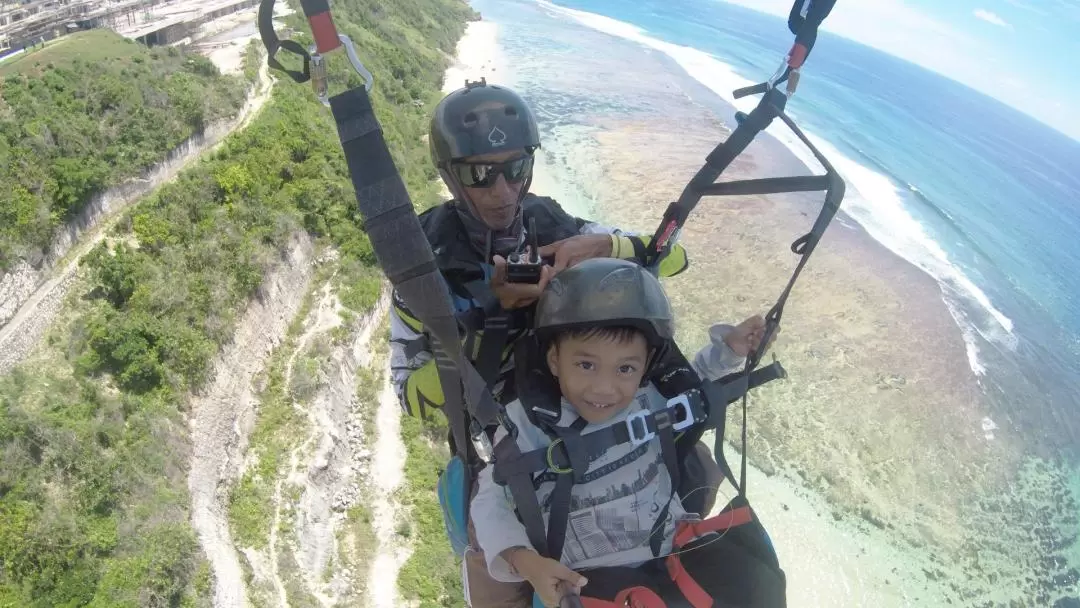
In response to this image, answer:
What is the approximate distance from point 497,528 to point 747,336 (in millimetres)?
1601

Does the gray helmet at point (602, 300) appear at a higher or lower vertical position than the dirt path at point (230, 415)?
higher

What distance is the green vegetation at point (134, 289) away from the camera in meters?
8.68

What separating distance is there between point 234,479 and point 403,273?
37.4ft

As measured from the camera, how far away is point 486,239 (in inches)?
127

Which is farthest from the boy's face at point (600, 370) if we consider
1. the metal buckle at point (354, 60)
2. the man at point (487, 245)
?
the metal buckle at point (354, 60)

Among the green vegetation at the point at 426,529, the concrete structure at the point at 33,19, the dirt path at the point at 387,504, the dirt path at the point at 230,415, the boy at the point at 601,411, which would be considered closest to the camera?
the boy at the point at 601,411

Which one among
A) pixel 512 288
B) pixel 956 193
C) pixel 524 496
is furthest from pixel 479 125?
pixel 956 193

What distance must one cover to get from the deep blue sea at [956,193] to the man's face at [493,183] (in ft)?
77.2

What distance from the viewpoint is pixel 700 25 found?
101812mm

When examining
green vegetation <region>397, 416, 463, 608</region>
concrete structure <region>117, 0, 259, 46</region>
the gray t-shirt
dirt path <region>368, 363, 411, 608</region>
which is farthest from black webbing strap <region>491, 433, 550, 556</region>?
concrete structure <region>117, 0, 259, 46</region>

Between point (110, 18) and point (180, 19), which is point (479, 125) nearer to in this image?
point (110, 18)

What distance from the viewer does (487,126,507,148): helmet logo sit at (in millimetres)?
3145

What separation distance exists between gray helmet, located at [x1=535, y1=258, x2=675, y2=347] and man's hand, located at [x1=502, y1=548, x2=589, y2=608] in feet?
3.31

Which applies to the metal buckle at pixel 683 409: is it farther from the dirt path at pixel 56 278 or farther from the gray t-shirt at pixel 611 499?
the dirt path at pixel 56 278
